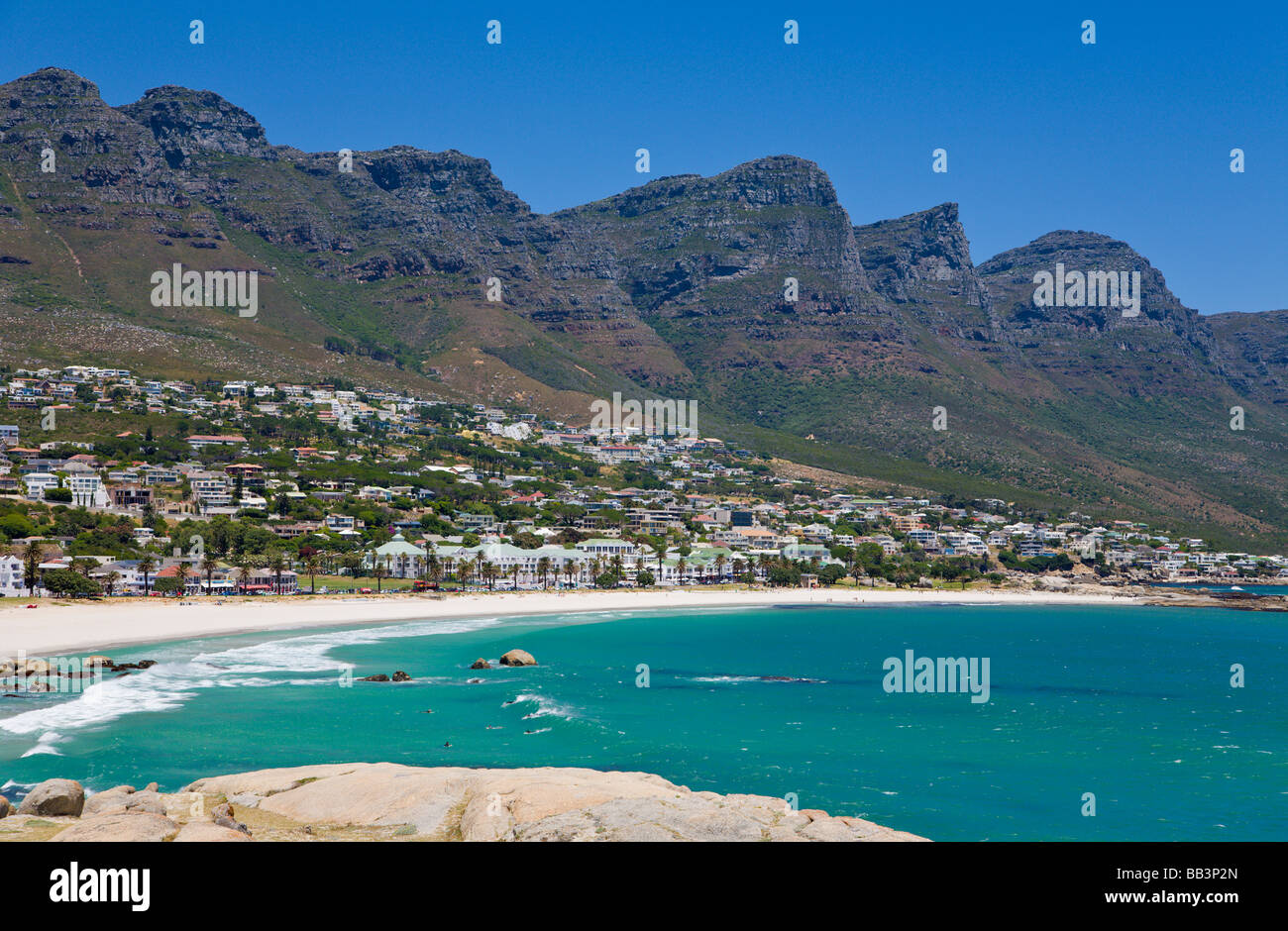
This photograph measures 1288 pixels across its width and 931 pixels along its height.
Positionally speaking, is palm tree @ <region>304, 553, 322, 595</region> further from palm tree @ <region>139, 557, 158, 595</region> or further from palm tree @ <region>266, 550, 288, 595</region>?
palm tree @ <region>139, 557, 158, 595</region>

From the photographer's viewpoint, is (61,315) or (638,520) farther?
(61,315)

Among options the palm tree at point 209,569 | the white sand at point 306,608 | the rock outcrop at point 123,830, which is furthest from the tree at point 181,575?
the rock outcrop at point 123,830

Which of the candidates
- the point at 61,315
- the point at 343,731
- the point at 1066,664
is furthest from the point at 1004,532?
the point at 61,315

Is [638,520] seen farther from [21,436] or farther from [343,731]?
[343,731]

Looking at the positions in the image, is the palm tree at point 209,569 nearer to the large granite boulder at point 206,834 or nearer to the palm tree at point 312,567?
the palm tree at point 312,567

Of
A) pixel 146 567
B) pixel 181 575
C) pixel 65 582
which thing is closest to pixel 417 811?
pixel 65 582

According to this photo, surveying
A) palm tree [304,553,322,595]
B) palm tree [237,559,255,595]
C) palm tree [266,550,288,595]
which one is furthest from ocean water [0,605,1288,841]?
palm tree [304,553,322,595]
